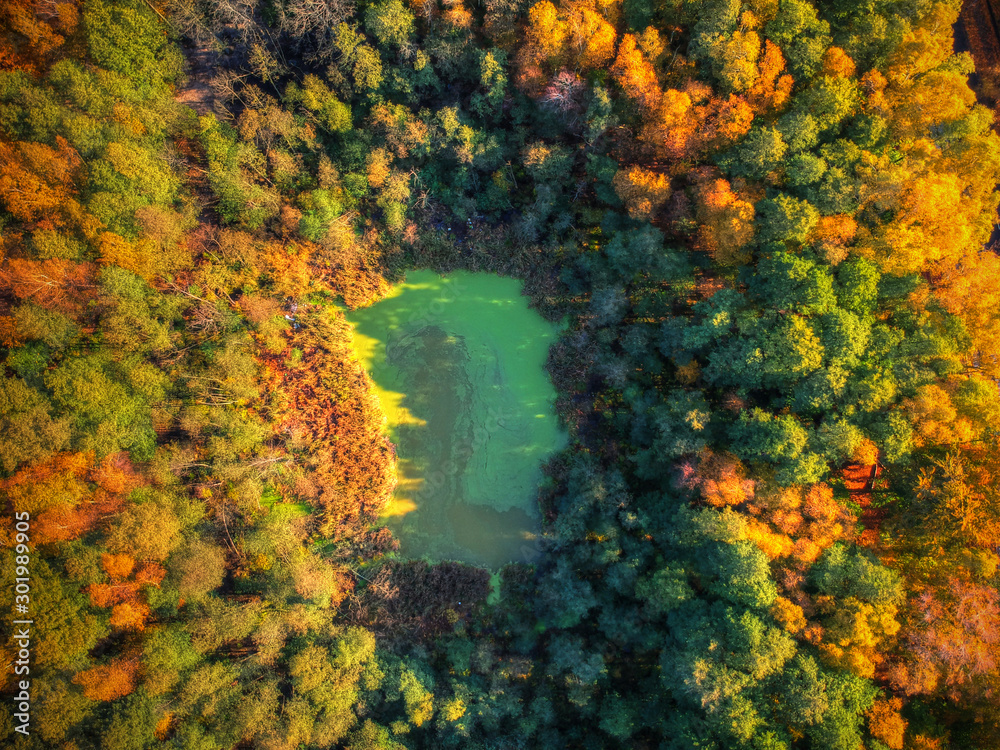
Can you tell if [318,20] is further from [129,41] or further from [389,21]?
[129,41]

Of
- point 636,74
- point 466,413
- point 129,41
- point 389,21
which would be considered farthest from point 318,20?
point 466,413

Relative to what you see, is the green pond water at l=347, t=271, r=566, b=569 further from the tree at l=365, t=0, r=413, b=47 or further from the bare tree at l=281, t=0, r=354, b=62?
the bare tree at l=281, t=0, r=354, b=62

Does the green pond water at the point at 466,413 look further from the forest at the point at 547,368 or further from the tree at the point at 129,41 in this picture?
the tree at the point at 129,41

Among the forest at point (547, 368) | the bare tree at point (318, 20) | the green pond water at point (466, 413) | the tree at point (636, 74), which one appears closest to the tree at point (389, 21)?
the forest at point (547, 368)

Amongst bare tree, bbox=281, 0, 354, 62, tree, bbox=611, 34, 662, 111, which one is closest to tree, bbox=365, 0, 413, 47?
bare tree, bbox=281, 0, 354, 62

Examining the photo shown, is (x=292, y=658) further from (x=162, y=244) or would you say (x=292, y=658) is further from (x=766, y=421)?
(x=766, y=421)

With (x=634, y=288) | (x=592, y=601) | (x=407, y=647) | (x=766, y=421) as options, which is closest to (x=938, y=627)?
(x=766, y=421)

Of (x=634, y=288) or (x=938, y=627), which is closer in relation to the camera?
(x=938, y=627)
